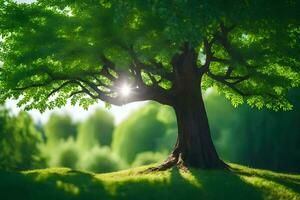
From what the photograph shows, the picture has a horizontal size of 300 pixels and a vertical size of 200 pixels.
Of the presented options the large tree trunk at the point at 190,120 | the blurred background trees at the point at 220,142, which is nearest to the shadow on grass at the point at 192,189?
the large tree trunk at the point at 190,120

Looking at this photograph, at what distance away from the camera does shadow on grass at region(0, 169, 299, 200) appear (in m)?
18.4

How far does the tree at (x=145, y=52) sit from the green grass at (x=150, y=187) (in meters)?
4.11

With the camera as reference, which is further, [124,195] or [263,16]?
[263,16]

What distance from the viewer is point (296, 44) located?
82.2 ft

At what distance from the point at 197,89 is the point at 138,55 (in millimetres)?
5039

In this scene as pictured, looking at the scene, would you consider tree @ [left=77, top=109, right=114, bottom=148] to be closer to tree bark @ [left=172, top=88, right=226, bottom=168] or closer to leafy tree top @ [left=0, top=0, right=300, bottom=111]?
leafy tree top @ [left=0, top=0, right=300, bottom=111]

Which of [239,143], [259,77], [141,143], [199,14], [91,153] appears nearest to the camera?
[199,14]

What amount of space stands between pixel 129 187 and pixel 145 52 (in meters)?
6.78

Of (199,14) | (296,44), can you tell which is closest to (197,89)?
(296,44)

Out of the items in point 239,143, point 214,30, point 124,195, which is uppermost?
point 214,30

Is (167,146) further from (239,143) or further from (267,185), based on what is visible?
(267,185)

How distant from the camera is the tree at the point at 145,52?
22156 millimetres

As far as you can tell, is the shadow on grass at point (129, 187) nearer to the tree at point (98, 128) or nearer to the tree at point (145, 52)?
the tree at point (145, 52)

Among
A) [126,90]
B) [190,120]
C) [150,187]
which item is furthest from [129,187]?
[190,120]
